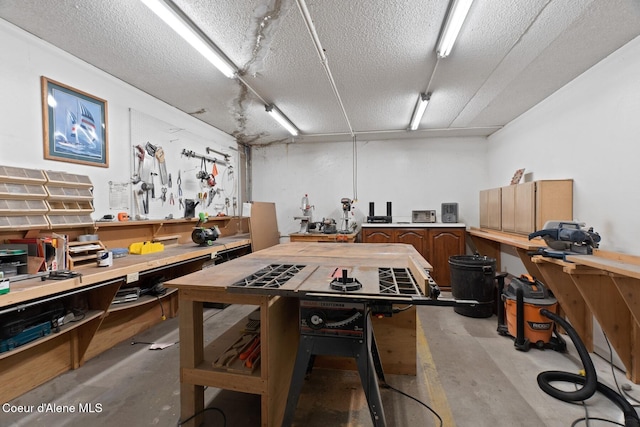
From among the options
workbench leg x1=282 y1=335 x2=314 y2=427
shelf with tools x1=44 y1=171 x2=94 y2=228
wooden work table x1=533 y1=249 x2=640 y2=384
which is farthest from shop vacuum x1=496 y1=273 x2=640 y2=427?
shelf with tools x1=44 y1=171 x2=94 y2=228

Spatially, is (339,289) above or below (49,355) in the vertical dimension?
above

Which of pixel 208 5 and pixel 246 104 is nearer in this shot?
pixel 208 5

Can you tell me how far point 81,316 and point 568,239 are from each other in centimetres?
405

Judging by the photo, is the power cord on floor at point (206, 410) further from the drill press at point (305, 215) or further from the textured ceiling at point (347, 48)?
the drill press at point (305, 215)

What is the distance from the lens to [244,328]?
2.03 metres

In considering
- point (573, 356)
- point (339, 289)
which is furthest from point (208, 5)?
point (573, 356)

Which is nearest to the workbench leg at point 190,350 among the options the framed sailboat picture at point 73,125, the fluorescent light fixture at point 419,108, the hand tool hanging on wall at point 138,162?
the framed sailboat picture at point 73,125

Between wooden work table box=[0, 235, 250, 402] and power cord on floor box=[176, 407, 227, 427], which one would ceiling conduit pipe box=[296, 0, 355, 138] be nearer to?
wooden work table box=[0, 235, 250, 402]

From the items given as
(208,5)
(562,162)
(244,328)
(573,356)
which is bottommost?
(573,356)

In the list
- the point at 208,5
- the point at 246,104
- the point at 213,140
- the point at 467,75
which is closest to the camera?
the point at 208,5

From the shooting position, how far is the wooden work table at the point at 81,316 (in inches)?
68.4

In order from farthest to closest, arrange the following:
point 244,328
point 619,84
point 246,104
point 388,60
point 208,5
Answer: point 246,104 → point 388,60 → point 619,84 → point 244,328 → point 208,5

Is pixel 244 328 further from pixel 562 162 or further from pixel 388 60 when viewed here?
pixel 562 162

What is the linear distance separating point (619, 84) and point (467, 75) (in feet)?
3.93
